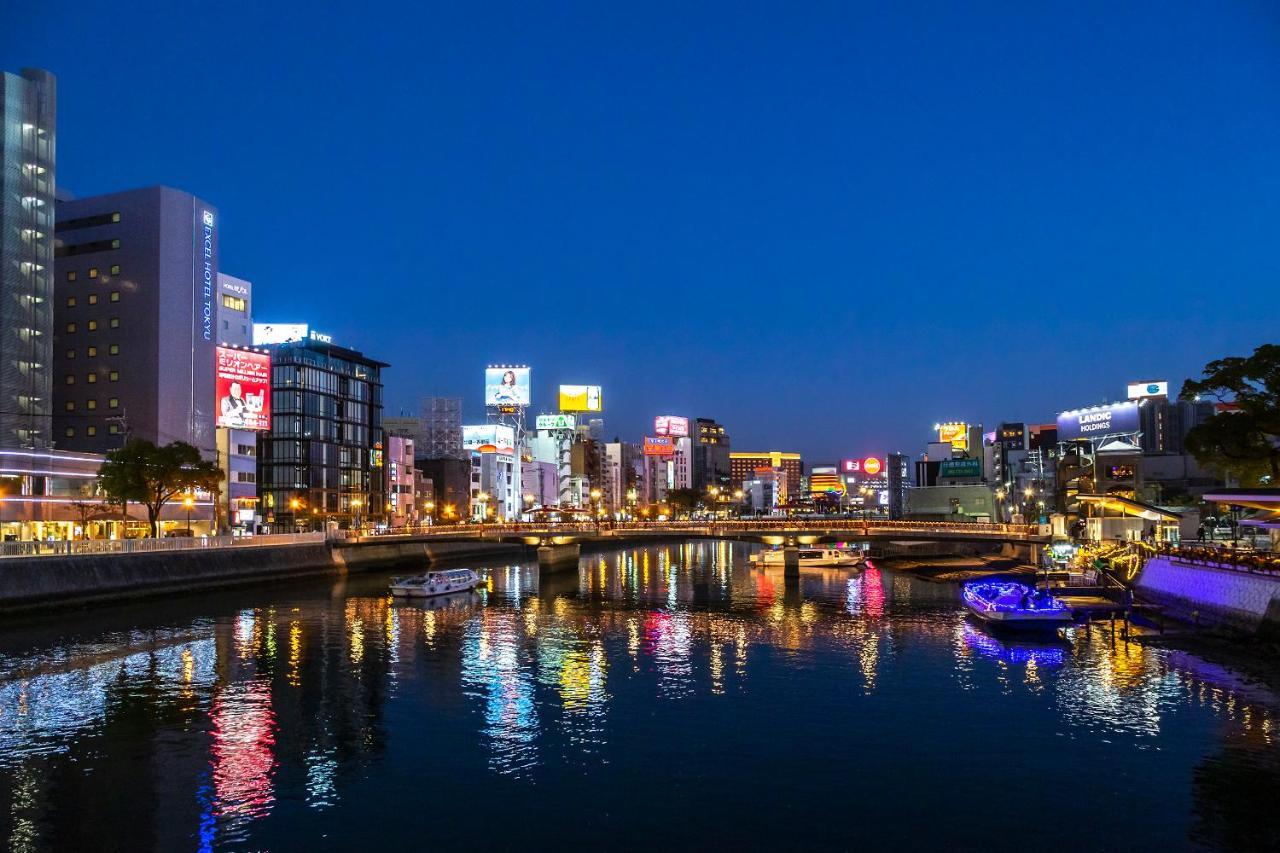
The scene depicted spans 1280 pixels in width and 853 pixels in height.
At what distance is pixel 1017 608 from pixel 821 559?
6530 centimetres

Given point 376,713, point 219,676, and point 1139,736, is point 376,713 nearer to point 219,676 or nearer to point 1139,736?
point 219,676

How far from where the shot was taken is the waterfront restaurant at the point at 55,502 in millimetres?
97875

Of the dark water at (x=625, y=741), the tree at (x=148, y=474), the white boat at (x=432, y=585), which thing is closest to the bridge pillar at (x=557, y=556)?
the white boat at (x=432, y=585)

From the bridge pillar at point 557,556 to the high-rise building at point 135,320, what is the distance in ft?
156

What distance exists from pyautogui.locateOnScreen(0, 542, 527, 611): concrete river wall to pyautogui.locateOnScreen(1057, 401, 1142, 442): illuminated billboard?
98.9 meters

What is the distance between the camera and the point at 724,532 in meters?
95.5

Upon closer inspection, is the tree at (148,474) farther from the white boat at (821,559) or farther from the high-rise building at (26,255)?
the white boat at (821,559)

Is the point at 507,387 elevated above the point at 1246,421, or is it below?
above

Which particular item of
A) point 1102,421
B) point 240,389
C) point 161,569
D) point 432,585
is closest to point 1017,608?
point 432,585

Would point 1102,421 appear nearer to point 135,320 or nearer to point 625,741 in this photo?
point 625,741

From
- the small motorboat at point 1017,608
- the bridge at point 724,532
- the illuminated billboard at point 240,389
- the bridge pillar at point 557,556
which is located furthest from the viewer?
the illuminated billboard at point 240,389

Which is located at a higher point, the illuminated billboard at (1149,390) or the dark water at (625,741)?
the illuminated billboard at (1149,390)

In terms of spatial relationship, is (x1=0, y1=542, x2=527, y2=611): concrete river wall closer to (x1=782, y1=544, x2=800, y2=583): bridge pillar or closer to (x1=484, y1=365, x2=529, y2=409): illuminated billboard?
(x1=782, y1=544, x2=800, y2=583): bridge pillar

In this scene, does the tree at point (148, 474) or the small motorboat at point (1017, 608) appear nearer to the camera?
the small motorboat at point (1017, 608)
